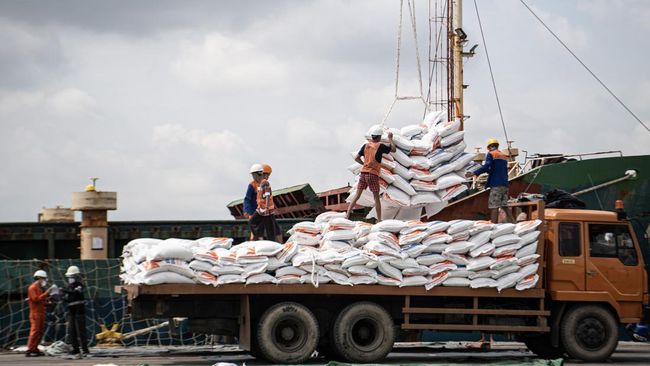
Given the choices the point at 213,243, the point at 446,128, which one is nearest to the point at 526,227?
the point at 446,128

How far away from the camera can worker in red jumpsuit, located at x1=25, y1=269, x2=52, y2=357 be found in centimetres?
1708

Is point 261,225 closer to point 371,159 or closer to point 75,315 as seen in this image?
point 371,159

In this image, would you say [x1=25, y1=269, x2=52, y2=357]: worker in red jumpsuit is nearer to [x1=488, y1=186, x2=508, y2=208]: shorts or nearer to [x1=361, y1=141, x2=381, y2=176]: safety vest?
[x1=361, y1=141, x2=381, y2=176]: safety vest

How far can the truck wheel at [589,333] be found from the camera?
15.1 meters

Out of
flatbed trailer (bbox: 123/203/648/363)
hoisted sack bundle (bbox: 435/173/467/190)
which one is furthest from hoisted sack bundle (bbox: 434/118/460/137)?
flatbed trailer (bbox: 123/203/648/363)

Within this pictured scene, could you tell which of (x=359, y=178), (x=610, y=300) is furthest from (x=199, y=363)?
(x=610, y=300)

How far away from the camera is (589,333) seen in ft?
49.6

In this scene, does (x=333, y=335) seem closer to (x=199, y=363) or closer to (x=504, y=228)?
(x=199, y=363)

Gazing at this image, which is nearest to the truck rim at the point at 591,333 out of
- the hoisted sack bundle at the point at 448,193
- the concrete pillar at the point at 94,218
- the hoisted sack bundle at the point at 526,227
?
the hoisted sack bundle at the point at 526,227

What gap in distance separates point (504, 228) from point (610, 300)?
7.11 ft

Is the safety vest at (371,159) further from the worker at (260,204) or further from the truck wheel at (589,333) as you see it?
the truck wheel at (589,333)

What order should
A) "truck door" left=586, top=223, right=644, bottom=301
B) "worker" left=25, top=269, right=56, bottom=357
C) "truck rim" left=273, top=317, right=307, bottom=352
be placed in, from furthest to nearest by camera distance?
"worker" left=25, top=269, right=56, bottom=357, "truck door" left=586, top=223, right=644, bottom=301, "truck rim" left=273, top=317, right=307, bottom=352

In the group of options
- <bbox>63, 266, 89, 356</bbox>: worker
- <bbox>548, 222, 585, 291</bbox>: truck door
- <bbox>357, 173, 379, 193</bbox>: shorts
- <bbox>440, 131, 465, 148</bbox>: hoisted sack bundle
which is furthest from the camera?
<bbox>63, 266, 89, 356</bbox>: worker

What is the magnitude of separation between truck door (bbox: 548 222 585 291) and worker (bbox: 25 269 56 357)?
8835mm
